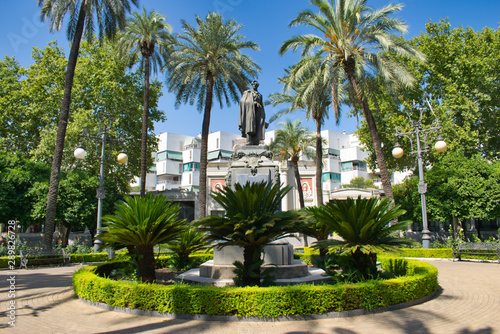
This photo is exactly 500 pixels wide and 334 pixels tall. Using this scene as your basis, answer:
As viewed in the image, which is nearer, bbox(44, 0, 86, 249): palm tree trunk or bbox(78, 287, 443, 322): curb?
bbox(78, 287, 443, 322): curb

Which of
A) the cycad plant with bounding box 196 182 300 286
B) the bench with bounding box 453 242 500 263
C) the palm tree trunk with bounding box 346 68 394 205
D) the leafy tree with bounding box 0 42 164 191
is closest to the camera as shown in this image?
the cycad plant with bounding box 196 182 300 286

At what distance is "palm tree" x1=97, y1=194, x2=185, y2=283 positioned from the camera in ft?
25.8

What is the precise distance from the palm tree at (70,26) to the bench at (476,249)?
18758mm

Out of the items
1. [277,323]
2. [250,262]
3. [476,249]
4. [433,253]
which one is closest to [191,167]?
[433,253]

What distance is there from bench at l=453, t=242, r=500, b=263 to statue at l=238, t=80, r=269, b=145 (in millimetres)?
10757

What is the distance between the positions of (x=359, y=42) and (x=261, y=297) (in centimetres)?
1568

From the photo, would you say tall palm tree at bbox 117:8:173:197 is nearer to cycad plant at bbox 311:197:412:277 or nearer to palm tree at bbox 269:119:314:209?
palm tree at bbox 269:119:314:209

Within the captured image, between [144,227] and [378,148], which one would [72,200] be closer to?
[144,227]

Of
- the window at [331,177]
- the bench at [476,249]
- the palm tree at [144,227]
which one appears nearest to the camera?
the palm tree at [144,227]

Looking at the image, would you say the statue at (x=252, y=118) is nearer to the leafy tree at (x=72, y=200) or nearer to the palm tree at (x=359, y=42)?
the palm tree at (x=359, y=42)

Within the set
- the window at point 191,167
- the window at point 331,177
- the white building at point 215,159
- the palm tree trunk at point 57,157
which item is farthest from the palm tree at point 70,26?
the window at point 331,177

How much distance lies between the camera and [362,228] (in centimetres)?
740

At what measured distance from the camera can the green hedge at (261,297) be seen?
6.15 m

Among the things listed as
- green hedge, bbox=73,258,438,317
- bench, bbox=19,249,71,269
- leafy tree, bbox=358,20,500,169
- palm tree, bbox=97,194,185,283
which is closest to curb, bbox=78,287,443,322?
green hedge, bbox=73,258,438,317
